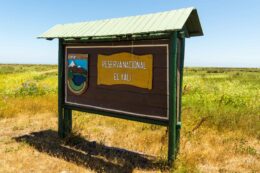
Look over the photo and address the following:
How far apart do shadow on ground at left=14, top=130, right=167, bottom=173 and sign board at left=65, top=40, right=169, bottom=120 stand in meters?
1.15

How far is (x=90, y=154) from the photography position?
750 cm

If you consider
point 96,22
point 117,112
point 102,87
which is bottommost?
point 117,112

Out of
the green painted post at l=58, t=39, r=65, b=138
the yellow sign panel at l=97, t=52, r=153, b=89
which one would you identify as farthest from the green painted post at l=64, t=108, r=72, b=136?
the yellow sign panel at l=97, t=52, r=153, b=89

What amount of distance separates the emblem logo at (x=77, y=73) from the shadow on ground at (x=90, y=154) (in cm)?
150

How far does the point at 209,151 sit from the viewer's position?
7457 millimetres

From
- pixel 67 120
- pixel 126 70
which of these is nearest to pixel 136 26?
pixel 126 70

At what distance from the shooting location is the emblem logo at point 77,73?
805 centimetres

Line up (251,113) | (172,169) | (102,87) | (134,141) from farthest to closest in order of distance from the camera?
(251,113) → (134,141) → (102,87) → (172,169)

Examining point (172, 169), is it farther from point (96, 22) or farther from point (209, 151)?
point (96, 22)

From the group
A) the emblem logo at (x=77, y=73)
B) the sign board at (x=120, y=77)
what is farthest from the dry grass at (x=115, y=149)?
the emblem logo at (x=77, y=73)

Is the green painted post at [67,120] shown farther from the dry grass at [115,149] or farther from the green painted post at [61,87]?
the dry grass at [115,149]

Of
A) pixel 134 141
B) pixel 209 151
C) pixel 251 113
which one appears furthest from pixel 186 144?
pixel 251 113

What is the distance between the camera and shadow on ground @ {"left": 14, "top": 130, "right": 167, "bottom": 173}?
6.65 metres

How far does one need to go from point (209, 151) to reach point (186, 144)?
2.56ft
